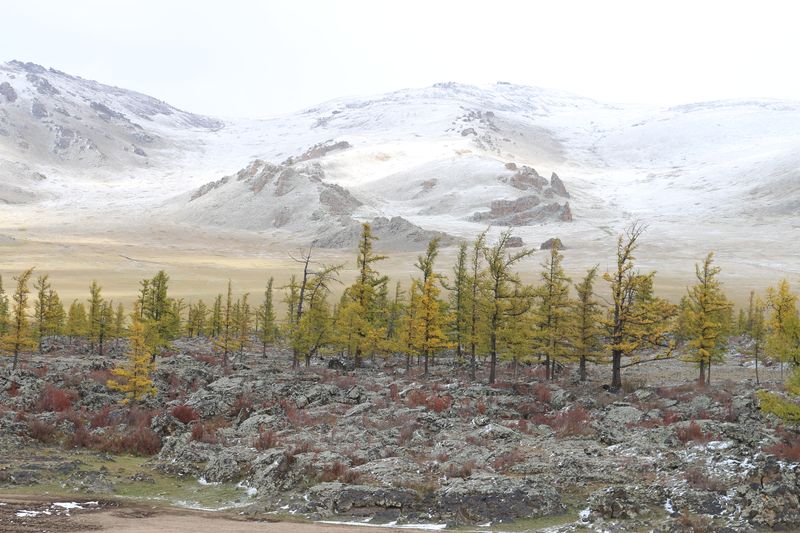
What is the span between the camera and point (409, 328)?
41.0m

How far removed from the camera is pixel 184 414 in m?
26.4

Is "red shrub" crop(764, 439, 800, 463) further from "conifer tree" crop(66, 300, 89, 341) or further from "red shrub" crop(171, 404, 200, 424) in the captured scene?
"conifer tree" crop(66, 300, 89, 341)

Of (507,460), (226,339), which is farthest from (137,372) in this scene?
(507,460)

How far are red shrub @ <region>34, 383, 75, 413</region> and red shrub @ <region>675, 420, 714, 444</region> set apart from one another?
25.6 metres

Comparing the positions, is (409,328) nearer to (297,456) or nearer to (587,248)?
(297,456)

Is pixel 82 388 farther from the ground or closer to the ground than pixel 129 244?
closer to the ground

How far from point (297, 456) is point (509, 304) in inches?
824

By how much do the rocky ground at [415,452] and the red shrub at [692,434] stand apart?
0.21 ft

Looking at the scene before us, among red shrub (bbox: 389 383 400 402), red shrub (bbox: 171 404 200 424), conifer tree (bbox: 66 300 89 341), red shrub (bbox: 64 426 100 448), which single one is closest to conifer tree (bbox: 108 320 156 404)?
red shrub (bbox: 171 404 200 424)

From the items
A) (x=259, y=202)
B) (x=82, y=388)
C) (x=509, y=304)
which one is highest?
(x=259, y=202)

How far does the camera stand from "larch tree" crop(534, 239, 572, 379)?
3878 cm

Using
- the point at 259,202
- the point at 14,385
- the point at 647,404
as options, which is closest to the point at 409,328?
the point at 647,404

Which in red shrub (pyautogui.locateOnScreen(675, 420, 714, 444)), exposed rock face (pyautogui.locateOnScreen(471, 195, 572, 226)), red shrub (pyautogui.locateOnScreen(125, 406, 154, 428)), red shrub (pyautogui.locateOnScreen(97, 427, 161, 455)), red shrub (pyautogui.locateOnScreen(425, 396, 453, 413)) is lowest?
red shrub (pyautogui.locateOnScreen(97, 427, 161, 455))

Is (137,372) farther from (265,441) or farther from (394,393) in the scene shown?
(394,393)
